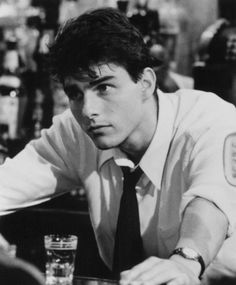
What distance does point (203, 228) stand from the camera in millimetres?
1540

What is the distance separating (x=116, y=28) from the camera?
75.1 inches

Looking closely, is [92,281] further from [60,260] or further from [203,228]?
[203,228]

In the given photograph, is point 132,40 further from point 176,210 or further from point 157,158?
point 176,210

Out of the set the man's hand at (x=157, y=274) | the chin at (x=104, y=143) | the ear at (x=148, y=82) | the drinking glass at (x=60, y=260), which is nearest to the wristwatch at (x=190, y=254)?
the man's hand at (x=157, y=274)

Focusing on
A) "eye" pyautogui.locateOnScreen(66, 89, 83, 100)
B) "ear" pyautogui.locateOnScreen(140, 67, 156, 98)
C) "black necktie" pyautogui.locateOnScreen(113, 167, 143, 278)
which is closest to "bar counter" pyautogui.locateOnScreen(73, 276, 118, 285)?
"black necktie" pyautogui.locateOnScreen(113, 167, 143, 278)

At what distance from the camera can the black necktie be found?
77.3 inches

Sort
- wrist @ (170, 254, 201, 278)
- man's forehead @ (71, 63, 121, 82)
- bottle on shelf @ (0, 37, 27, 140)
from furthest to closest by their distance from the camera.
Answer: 1. bottle on shelf @ (0, 37, 27, 140)
2. man's forehead @ (71, 63, 121, 82)
3. wrist @ (170, 254, 201, 278)

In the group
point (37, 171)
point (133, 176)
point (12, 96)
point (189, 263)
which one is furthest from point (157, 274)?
point (12, 96)

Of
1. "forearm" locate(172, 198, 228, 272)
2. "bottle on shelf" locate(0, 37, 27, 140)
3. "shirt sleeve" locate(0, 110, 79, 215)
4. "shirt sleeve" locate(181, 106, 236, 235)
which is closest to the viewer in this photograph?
"forearm" locate(172, 198, 228, 272)

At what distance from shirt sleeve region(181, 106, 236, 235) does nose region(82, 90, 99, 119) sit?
0.99 feet

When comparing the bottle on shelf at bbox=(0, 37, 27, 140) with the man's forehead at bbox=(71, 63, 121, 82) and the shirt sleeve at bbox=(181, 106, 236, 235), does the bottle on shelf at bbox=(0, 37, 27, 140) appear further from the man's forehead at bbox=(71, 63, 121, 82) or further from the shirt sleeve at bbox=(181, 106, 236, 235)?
the shirt sleeve at bbox=(181, 106, 236, 235)

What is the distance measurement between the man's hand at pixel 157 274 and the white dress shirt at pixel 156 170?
0.38 metres

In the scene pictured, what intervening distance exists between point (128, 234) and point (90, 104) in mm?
429

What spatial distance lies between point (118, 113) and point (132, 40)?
0.77 feet
